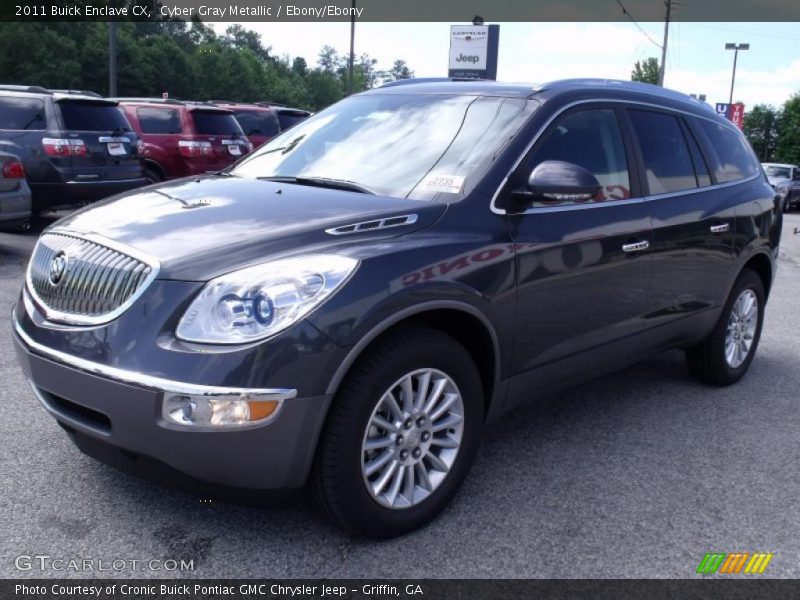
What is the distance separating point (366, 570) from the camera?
9.57 feet

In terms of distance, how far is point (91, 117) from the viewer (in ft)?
34.8

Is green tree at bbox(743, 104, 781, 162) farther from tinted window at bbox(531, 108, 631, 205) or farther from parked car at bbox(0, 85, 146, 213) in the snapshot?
tinted window at bbox(531, 108, 631, 205)

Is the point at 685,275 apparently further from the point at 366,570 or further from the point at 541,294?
the point at 366,570

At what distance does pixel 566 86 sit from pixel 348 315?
1.96 metres

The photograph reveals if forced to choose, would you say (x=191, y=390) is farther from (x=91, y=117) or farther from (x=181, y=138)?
(x=181, y=138)

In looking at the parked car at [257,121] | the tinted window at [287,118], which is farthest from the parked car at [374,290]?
the tinted window at [287,118]

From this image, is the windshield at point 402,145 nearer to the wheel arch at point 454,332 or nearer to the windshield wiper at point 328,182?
the windshield wiper at point 328,182

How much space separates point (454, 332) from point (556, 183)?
2.51ft

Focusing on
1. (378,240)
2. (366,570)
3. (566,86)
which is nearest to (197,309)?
(378,240)

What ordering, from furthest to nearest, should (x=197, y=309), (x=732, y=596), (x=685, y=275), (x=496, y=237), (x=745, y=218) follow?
(x=745, y=218), (x=685, y=275), (x=496, y=237), (x=732, y=596), (x=197, y=309)

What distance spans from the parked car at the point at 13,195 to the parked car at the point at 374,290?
535 centimetres

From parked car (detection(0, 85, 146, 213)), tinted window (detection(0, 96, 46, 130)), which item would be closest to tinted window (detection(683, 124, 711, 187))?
parked car (detection(0, 85, 146, 213))

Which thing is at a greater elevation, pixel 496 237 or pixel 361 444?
pixel 496 237

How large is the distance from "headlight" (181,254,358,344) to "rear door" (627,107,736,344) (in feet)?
7.29
